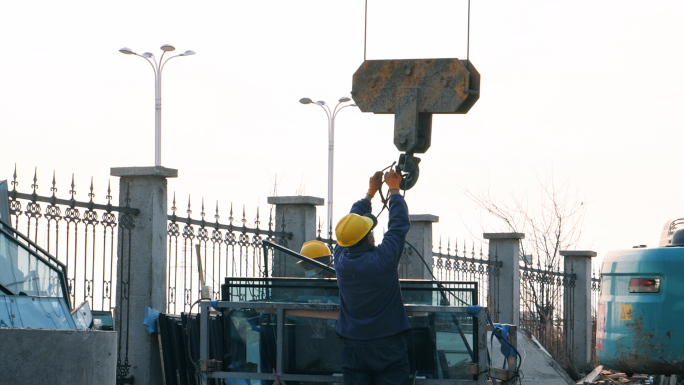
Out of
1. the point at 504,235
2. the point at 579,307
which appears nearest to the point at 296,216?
the point at 504,235

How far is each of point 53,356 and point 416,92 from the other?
136 inches

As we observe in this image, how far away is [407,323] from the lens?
738cm

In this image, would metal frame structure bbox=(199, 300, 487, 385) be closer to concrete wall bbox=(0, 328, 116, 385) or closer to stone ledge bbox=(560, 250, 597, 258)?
concrete wall bbox=(0, 328, 116, 385)

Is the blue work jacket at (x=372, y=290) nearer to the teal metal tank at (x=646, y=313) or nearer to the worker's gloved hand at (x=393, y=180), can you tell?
the worker's gloved hand at (x=393, y=180)

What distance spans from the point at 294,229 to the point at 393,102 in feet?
20.3

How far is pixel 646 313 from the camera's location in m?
9.69

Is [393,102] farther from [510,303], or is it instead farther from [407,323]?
[510,303]

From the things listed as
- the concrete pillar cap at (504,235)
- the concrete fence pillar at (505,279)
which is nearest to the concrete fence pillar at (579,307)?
the concrete fence pillar at (505,279)

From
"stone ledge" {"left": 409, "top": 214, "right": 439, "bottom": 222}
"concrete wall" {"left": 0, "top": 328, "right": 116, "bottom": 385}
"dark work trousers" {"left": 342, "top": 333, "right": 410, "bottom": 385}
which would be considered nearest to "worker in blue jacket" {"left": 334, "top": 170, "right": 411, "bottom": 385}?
"dark work trousers" {"left": 342, "top": 333, "right": 410, "bottom": 385}

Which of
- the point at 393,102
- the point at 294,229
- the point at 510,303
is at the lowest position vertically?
the point at 510,303

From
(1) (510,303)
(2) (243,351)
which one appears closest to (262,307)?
(2) (243,351)

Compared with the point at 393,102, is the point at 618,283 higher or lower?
lower

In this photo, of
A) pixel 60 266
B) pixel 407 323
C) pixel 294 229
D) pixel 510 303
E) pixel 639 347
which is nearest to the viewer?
pixel 407 323

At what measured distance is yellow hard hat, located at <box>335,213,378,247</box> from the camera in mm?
7445
